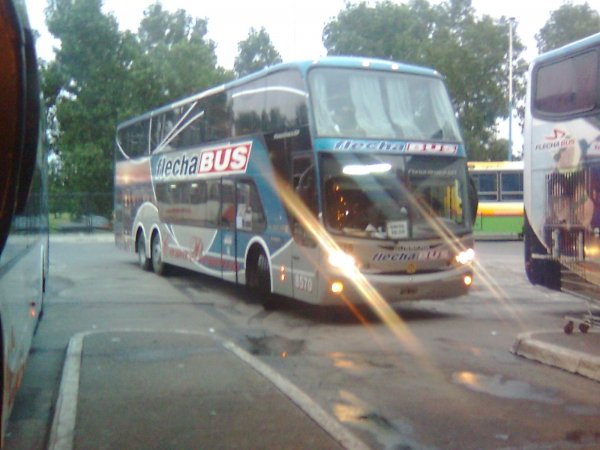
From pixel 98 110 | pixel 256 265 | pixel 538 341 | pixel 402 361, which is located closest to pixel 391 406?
pixel 402 361

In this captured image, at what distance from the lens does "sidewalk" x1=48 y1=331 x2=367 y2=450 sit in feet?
20.8

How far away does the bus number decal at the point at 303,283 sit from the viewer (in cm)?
1235

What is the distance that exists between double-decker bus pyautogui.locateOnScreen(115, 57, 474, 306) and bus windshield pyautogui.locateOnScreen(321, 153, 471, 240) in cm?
1

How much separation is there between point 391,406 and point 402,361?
220 centimetres

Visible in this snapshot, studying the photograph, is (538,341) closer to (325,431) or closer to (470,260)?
(470,260)

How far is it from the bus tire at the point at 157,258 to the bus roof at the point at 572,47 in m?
9.53

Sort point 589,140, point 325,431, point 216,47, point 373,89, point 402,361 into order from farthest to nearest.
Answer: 1. point 216,47
2. point 373,89
3. point 589,140
4. point 402,361
5. point 325,431

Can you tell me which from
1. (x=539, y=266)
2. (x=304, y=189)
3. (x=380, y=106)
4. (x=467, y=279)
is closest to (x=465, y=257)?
(x=467, y=279)

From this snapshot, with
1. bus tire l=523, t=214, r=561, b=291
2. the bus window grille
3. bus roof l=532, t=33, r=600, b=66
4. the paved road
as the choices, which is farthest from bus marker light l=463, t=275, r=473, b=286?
bus roof l=532, t=33, r=600, b=66

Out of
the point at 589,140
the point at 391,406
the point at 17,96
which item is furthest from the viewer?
the point at 589,140

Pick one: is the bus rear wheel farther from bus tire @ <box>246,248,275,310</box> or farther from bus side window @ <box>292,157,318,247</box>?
bus side window @ <box>292,157,318,247</box>

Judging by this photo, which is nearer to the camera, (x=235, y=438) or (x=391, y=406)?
(x=235, y=438)

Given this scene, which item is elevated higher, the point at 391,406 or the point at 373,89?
the point at 373,89

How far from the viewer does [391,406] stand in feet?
24.7
